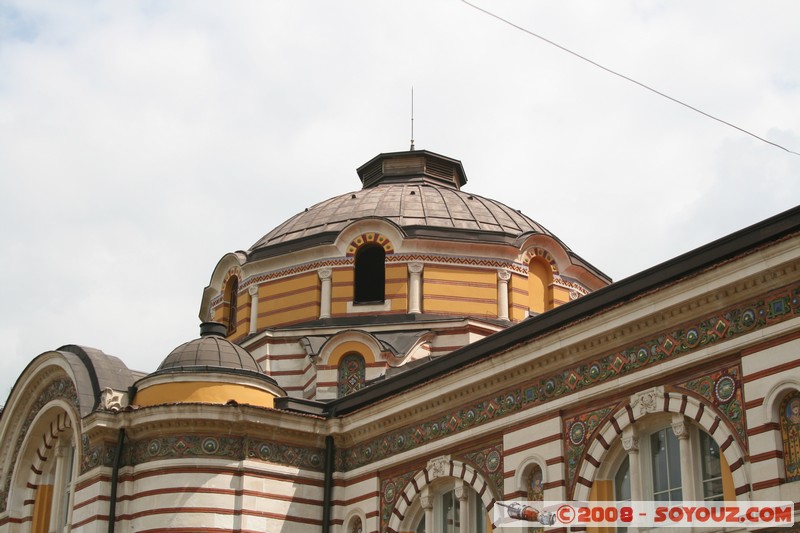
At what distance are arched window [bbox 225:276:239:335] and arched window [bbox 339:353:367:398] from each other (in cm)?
444

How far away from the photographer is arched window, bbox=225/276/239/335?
32281 mm

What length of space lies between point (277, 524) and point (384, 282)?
8.51 metres

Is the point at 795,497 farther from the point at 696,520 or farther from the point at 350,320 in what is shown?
the point at 350,320

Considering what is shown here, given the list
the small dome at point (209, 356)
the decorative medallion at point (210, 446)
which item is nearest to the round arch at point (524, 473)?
the decorative medallion at point (210, 446)

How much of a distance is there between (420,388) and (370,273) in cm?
879

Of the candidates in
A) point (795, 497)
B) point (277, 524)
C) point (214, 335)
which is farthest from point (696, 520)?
point (214, 335)

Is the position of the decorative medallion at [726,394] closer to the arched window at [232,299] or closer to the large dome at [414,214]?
the large dome at [414,214]

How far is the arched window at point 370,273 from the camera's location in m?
30.3

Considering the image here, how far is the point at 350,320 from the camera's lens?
96.7ft

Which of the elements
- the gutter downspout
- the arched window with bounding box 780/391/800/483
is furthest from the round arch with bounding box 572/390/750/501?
the gutter downspout

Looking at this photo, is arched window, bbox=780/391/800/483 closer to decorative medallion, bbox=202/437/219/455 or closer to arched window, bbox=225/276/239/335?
decorative medallion, bbox=202/437/219/455

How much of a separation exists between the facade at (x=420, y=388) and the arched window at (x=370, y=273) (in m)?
0.04


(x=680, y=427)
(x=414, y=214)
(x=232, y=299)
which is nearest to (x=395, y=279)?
(x=414, y=214)

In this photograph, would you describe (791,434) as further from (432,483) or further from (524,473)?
(432,483)
